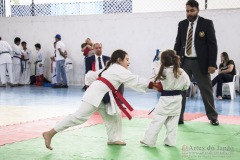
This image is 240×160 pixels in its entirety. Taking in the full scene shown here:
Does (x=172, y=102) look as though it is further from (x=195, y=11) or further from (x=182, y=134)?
(x=195, y=11)

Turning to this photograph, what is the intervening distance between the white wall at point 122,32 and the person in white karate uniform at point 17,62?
123cm

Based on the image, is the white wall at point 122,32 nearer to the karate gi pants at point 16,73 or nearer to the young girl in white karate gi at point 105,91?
the karate gi pants at point 16,73

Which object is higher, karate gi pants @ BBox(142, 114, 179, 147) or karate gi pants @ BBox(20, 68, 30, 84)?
karate gi pants @ BBox(142, 114, 179, 147)

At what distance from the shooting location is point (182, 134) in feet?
19.4

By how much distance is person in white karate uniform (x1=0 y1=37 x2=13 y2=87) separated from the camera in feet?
51.7

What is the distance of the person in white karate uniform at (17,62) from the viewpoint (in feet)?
54.4

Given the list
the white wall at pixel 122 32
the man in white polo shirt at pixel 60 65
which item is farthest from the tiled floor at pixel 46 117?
the man in white polo shirt at pixel 60 65

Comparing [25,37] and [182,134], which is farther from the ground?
[25,37]

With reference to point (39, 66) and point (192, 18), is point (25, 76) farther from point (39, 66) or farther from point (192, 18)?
point (192, 18)

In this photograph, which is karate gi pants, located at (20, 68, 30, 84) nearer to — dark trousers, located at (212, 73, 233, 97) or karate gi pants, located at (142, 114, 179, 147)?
dark trousers, located at (212, 73, 233, 97)

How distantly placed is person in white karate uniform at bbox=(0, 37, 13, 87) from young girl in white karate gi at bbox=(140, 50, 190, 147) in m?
11.8

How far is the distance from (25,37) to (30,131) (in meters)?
13.0

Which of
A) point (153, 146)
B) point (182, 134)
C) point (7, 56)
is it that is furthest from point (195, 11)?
point (7, 56)

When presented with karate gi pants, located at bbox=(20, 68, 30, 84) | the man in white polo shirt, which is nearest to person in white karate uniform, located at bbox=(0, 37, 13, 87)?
karate gi pants, located at bbox=(20, 68, 30, 84)
